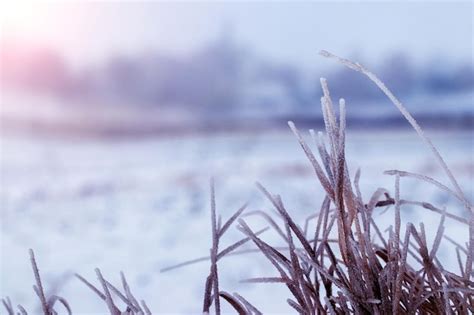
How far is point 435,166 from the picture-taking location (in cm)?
769

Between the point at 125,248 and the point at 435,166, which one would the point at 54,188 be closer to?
the point at 125,248

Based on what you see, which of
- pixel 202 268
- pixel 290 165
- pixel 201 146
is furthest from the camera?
pixel 201 146

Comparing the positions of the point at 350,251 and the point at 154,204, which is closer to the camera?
the point at 350,251

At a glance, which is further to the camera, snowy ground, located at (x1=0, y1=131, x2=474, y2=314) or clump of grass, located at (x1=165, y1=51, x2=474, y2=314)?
snowy ground, located at (x1=0, y1=131, x2=474, y2=314)

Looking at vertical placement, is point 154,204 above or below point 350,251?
above

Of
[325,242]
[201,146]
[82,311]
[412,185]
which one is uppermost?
[201,146]

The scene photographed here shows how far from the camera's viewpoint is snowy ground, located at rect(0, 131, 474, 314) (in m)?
3.99

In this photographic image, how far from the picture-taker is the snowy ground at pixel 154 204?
3.99 m

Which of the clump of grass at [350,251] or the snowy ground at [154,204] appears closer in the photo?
the clump of grass at [350,251]

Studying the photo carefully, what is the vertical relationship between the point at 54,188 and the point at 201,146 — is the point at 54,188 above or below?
below

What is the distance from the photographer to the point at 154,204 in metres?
6.75

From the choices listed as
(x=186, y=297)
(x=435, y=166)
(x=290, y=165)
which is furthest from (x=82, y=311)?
(x=290, y=165)

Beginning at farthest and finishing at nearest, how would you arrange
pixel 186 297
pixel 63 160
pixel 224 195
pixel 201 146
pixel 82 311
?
1. pixel 201 146
2. pixel 63 160
3. pixel 224 195
4. pixel 186 297
5. pixel 82 311

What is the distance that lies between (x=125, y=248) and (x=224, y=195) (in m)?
1.98
